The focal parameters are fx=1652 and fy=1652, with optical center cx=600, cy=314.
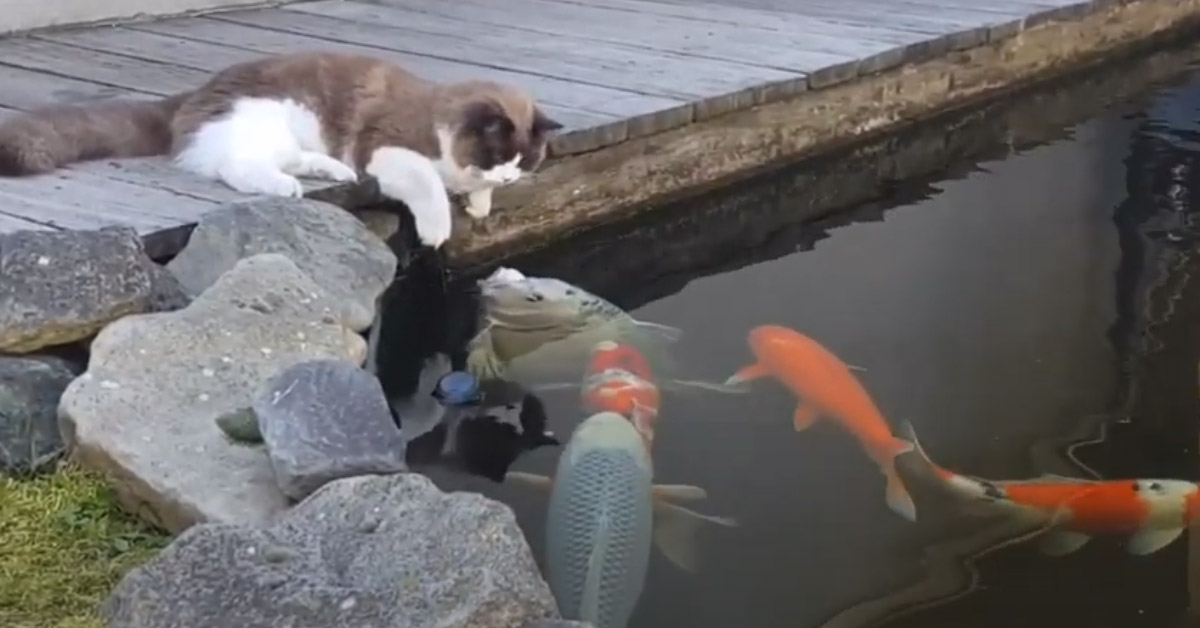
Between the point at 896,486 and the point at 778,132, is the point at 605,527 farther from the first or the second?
the point at 778,132

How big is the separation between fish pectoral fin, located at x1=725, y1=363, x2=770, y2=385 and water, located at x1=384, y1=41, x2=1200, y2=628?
0.06m

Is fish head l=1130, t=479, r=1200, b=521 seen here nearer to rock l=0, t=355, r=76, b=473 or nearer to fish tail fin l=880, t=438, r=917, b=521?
fish tail fin l=880, t=438, r=917, b=521

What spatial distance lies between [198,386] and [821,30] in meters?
3.51

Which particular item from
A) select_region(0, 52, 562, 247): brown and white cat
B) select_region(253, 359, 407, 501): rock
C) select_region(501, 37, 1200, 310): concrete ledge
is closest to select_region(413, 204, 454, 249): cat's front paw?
select_region(0, 52, 562, 247): brown and white cat

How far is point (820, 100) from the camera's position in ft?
16.8

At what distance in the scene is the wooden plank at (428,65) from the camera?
451 cm

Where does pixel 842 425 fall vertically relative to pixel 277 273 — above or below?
below

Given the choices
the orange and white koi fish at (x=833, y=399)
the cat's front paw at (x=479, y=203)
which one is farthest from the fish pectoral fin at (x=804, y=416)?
the cat's front paw at (x=479, y=203)

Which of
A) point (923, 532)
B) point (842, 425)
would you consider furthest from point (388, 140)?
point (923, 532)

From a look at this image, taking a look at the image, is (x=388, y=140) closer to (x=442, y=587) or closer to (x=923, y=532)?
(x=923, y=532)

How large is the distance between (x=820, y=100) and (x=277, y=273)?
2.57 meters

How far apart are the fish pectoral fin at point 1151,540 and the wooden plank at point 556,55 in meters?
1.93

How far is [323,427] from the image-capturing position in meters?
2.39

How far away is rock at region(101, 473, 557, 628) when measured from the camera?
194 centimetres
